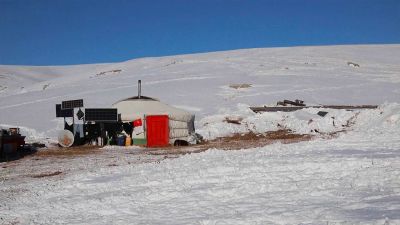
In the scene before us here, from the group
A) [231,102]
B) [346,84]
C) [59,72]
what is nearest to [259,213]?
[231,102]

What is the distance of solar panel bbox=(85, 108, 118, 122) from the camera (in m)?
25.1

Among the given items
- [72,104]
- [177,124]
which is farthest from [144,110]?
[72,104]

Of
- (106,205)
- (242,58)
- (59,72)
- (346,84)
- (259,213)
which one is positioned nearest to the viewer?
(259,213)

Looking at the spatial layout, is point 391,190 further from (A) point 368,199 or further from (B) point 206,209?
(B) point 206,209

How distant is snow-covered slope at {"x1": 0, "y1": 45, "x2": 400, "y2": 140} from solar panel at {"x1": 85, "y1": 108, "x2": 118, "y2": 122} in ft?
21.6

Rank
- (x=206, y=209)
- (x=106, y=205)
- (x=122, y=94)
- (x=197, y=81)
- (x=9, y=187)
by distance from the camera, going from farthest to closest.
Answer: (x=197, y=81) → (x=122, y=94) → (x=9, y=187) → (x=106, y=205) → (x=206, y=209)

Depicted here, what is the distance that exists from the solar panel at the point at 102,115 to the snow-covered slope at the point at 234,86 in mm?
6574

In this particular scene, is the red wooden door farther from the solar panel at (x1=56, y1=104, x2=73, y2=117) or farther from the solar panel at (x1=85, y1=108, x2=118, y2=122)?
the solar panel at (x1=56, y1=104, x2=73, y2=117)

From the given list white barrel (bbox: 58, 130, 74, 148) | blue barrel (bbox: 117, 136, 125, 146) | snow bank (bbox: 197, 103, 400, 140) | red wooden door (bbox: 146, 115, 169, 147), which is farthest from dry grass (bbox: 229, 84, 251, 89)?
white barrel (bbox: 58, 130, 74, 148)

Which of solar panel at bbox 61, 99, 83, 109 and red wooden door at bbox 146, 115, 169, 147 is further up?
solar panel at bbox 61, 99, 83, 109

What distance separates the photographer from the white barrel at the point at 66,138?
25000mm

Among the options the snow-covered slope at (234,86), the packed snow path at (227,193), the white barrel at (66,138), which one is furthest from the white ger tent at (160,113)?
the packed snow path at (227,193)

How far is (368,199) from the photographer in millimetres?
7012

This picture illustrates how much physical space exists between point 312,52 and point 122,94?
39209 millimetres
